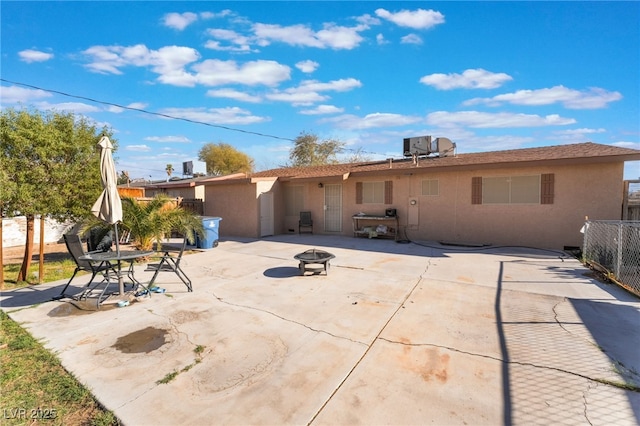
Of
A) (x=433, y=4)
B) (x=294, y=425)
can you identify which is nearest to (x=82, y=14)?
(x=433, y=4)

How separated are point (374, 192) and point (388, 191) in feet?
2.21

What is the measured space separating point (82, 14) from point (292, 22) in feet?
22.8

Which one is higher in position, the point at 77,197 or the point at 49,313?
the point at 77,197

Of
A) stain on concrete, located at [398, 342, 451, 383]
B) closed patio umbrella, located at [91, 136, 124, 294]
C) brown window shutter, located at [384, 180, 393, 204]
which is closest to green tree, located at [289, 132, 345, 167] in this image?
brown window shutter, located at [384, 180, 393, 204]

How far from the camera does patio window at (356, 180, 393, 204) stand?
507 inches

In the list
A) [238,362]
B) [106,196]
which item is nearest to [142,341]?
[238,362]

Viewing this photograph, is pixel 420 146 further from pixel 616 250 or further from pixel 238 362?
pixel 238 362

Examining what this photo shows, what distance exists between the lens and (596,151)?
32.3 feet

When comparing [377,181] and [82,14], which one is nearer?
[82,14]

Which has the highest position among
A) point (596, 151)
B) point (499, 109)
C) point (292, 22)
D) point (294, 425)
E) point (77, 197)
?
point (292, 22)

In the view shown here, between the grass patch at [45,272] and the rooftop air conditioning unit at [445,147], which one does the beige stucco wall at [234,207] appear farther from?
the rooftop air conditioning unit at [445,147]

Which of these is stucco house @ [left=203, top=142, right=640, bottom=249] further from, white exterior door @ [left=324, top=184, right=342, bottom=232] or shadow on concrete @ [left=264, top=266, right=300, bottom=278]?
shadow on concrete @ [left=264, top=266, right=300, bottom=278]

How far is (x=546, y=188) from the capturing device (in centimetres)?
1006

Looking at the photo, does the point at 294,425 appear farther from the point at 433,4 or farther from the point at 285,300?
the point at 433,4
